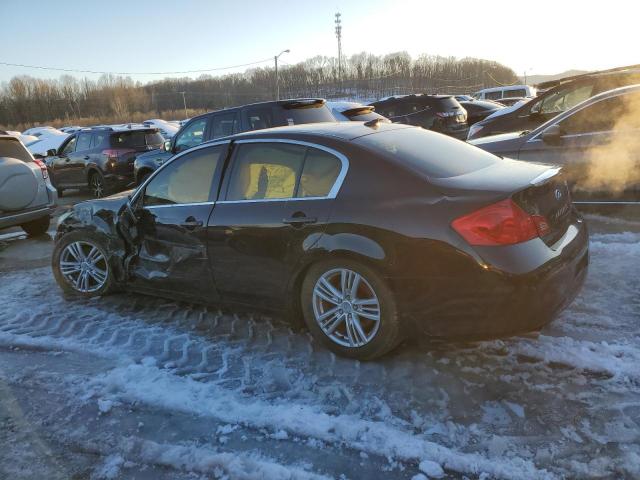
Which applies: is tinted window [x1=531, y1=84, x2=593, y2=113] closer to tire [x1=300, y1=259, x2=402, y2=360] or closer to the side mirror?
the side mirror

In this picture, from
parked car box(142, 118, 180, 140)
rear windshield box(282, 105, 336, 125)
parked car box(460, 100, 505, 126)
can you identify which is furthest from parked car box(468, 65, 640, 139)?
parked car box(142, 118, 180, 140)

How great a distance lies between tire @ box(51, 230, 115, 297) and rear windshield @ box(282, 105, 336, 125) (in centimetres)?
382

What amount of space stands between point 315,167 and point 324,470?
1945mm

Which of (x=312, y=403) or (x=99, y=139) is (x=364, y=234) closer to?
(x=312, y=403)

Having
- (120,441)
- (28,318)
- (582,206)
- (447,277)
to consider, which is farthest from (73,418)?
(582,206)

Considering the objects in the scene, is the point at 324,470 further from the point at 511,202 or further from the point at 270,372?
the point at 511,202

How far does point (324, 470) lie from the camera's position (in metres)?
2.45

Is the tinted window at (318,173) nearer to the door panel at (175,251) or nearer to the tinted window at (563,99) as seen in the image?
the door panel at (175,251)

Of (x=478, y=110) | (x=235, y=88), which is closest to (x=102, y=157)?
(x=478, y=110)

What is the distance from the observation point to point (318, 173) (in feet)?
11.4

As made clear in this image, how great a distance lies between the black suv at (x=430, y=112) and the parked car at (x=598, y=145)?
769 centimetres

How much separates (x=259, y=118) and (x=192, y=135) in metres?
1.72

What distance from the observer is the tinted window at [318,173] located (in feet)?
11.2

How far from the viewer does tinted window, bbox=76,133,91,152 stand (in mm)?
12672
